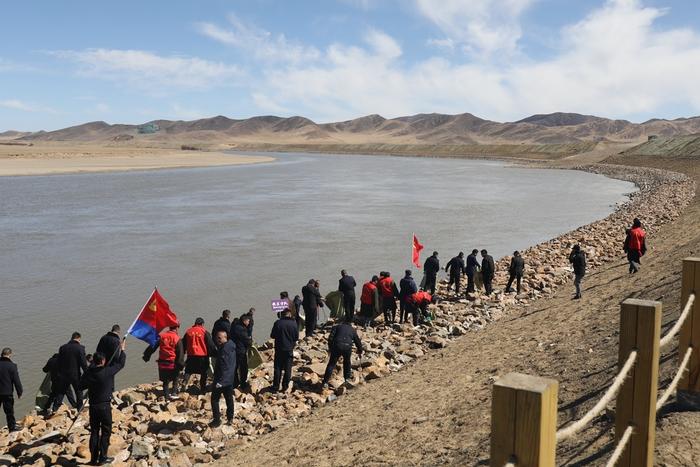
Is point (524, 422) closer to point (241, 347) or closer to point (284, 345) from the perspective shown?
point (284, 345)

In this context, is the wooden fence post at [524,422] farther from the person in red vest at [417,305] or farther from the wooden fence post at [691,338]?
the person in red vest at [417,305]

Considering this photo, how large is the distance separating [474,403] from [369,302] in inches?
244

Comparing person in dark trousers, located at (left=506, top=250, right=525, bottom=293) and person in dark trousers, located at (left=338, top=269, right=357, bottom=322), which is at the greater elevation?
person in dark trousers, located at (left=506, top=250, right=525, bottom=293)

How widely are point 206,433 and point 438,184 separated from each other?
189 ft

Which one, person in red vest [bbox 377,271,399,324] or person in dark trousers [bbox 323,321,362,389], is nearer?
person in dark trousers [bbox 323,321,362,389]

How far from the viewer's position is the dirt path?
5.41 m

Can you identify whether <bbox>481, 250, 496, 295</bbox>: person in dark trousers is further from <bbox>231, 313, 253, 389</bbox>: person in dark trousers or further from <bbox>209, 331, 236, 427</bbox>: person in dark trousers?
<bbox>209, 331, 236, 427</bbox>: person in dark trousers

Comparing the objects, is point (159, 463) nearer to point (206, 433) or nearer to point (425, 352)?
point (206, 433)

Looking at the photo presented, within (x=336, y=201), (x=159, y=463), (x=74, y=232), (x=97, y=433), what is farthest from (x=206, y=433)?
(x=336, y=201)

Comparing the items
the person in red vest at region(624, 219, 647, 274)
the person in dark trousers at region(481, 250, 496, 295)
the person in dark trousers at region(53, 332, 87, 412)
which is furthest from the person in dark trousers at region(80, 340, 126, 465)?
the person in red vest at region(624, 219, 647, 274)

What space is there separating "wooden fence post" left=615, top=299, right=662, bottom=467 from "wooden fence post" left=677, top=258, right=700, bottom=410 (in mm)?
1226

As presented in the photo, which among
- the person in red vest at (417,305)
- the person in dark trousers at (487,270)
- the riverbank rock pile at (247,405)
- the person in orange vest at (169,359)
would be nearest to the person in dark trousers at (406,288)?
the person in red vest at (417,305)

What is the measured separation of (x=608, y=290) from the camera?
12953 mm

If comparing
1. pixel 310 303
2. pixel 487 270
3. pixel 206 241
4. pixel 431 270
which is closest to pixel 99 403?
pixel 310 303
